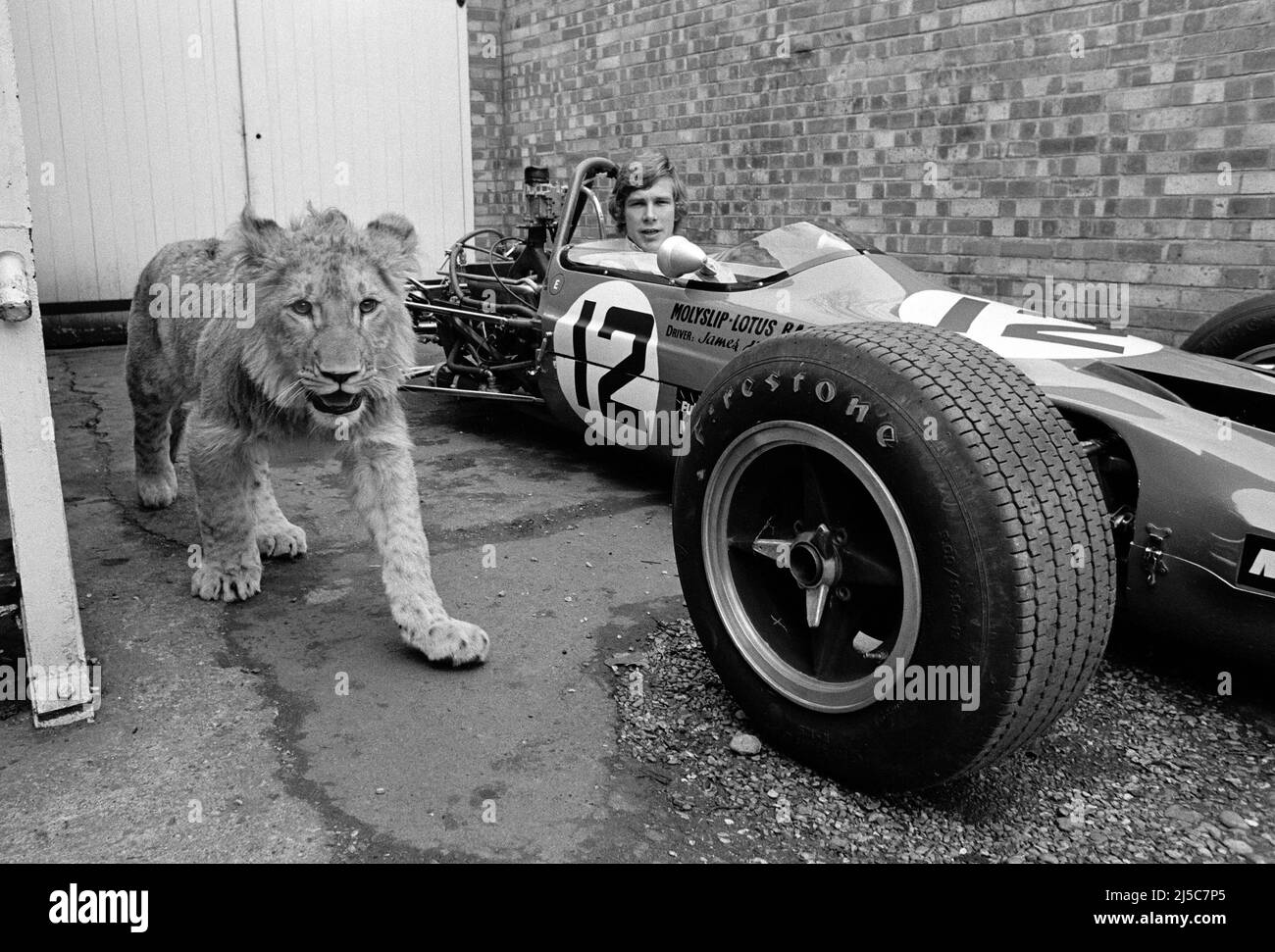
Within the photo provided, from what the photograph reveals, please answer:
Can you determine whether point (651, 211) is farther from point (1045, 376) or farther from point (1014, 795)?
point (1014, 795)

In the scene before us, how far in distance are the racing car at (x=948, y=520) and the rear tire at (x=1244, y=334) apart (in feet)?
1.62

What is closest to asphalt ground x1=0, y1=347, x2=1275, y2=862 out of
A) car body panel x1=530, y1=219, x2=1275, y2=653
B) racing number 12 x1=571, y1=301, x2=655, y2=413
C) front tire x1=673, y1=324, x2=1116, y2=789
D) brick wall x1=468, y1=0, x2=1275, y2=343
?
front tire x1=673, y1=324, x2=1116, y2=789

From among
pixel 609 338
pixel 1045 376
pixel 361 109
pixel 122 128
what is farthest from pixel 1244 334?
pixel 122 128

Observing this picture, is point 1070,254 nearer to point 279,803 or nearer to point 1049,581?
point 1049,581

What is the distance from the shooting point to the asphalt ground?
2.28 m

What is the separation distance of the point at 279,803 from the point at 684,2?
8184mm

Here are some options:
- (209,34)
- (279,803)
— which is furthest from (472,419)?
(209,34)

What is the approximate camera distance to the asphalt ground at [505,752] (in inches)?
89.8

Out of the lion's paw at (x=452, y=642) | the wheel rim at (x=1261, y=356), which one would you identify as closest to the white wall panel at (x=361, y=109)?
the lion's paw at (x=452, y=642)

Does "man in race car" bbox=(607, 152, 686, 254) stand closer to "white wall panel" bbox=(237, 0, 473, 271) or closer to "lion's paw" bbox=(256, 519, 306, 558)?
"lion's paw" bbox=(256, 519, 306, 558)

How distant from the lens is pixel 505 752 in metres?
2.67

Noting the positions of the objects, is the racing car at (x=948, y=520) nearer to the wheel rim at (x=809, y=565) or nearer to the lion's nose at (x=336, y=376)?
the wheel rim at (x=809, y=565)
